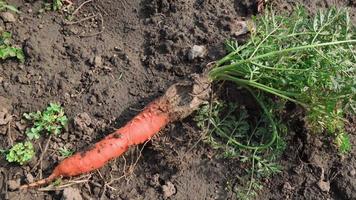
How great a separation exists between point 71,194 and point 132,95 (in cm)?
79

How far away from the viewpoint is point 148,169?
10.8 ft

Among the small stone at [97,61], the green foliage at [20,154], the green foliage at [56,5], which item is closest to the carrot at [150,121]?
the green foliage at [20,154]

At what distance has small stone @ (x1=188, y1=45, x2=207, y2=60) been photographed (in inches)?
138

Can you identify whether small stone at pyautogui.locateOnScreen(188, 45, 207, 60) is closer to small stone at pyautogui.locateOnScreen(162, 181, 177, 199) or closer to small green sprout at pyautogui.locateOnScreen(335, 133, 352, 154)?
small stone at pyautogui.locateOnScreen(162, 181, 177, 199)

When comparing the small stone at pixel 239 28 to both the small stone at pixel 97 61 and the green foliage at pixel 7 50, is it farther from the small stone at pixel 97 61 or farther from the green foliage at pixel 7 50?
the green foliage at pixel 7 50

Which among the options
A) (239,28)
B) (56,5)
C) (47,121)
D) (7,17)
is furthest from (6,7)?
(239,28)

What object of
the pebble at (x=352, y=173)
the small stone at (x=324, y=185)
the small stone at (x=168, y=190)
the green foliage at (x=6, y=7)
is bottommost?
the small stone at (x=324, y=185)

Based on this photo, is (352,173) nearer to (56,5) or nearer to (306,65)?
(306,65)

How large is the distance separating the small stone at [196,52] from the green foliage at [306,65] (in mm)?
188

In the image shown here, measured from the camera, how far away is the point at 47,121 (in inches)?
129

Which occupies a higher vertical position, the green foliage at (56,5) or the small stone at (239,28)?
the green foliage at (56,5)

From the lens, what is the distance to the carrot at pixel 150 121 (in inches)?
126

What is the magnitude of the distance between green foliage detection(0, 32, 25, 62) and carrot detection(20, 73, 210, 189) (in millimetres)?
831

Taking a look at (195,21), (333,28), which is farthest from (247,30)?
(333,28)
